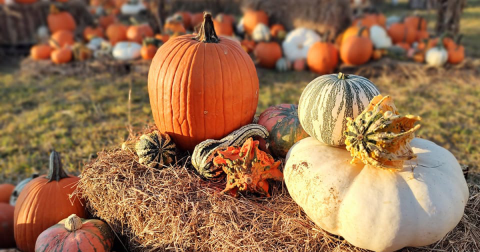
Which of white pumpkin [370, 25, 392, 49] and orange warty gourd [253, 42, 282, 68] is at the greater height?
white pumpkin [370, 25, 392, 49]

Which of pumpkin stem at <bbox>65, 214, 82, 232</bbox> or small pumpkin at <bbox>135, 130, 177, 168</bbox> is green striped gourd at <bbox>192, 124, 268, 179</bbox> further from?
pumpkin stem at <bbox>65, 214, 82, 232</bbox>

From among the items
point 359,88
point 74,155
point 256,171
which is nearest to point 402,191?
point 359,88

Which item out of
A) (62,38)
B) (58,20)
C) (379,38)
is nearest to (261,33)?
(379,38)

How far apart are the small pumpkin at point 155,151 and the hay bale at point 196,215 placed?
0.06m

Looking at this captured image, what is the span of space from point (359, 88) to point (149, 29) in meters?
7.29

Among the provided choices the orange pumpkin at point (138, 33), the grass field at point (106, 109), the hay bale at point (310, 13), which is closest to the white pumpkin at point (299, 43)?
the hay bale at point (310, 13)

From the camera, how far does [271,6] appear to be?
30.7 ft

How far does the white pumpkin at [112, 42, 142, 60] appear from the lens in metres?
7.93

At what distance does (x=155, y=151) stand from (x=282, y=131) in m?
1.04

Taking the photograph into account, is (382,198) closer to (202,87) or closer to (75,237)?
(202,87)

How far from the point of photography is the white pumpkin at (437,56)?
7488 mm

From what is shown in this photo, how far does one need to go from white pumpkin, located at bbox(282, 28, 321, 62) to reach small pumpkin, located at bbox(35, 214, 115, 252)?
6.38 meters

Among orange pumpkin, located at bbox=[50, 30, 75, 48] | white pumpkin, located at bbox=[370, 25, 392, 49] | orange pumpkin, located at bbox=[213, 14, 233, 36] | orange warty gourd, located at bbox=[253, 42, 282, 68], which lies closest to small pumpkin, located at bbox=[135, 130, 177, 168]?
orange warty gourd, located at bbox=[253, 42, 282, 68]

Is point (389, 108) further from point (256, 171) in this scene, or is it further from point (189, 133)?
point (189, 133)
